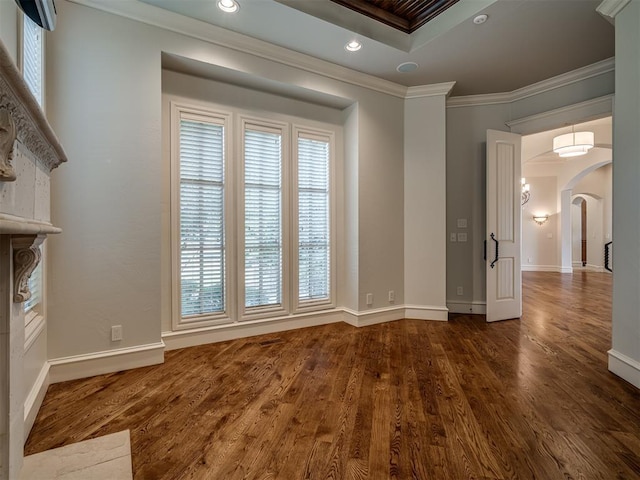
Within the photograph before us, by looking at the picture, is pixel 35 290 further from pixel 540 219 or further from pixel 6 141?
pixel 540 219

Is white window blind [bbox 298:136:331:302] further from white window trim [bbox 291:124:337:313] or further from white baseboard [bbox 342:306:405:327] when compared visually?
white baseboard [bbox 342:306:405:327]

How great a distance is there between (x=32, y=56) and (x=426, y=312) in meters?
4.38

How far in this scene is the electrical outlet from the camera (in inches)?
97.3

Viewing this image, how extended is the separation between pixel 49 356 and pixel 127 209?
1202mm

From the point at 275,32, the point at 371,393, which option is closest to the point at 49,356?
the point at 371,393

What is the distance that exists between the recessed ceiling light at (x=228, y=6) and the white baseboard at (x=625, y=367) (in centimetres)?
414

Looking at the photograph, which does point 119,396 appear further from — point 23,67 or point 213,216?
point 23,67

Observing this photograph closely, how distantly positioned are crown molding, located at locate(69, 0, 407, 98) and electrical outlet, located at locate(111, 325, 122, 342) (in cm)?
250

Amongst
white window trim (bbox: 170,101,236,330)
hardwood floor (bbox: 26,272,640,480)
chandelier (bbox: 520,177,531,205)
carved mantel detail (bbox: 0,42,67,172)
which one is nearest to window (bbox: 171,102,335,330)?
white window trim (bbox: 170,101,236,330)

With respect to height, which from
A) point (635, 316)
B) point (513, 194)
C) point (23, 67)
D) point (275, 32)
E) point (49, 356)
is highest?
point (275, 32)

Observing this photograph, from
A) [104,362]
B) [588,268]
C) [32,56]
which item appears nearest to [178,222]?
[104,362]

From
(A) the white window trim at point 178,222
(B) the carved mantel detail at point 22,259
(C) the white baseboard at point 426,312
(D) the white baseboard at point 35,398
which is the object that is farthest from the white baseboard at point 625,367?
(D) the white baseboard at point 35,398

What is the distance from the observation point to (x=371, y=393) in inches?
86.0

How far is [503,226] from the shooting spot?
4109mm
